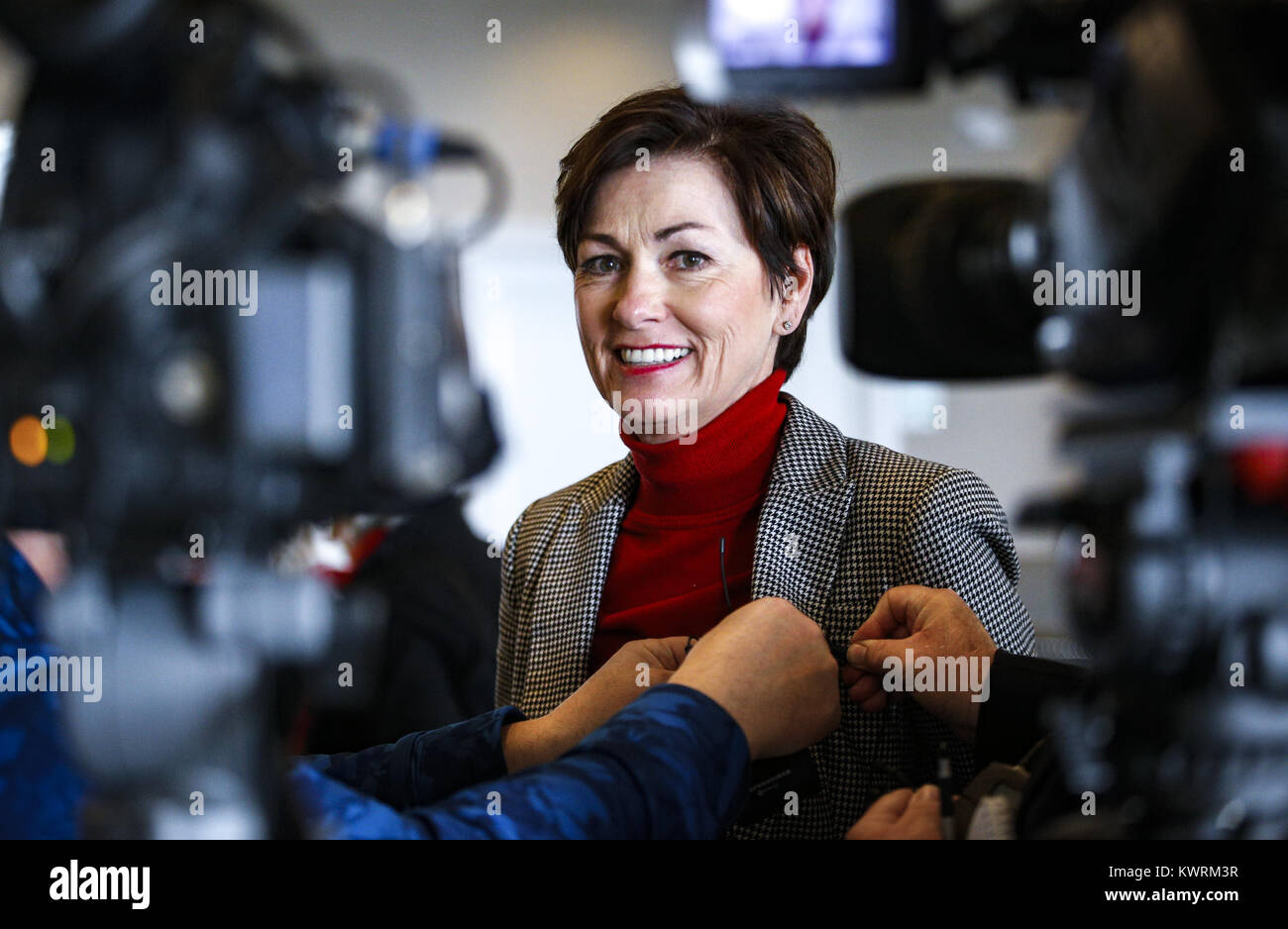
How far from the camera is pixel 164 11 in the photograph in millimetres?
344

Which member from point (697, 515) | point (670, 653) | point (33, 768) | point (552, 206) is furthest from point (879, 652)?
point (552, 206)

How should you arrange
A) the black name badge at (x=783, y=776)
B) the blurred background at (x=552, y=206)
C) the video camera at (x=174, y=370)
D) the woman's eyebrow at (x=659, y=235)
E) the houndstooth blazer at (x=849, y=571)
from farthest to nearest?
the blurred background at (x=552, y=206)
the woman's eyebrow at (x=659, y=235)
the houndstooth blazer at (x=849, y=571)
the black name badge at (x=783, y=776)
the video camera at (x=174, y=370)

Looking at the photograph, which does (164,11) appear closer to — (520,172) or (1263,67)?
(1263,67)

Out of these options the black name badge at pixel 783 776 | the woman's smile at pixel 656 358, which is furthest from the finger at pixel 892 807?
the woman's smile at pixel 656 358

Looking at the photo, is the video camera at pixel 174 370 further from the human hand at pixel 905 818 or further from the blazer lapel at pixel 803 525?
the blazer lapel at pixel 803 525

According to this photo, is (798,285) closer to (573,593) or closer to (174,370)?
(573,593)

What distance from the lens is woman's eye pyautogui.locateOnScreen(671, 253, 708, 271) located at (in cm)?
111

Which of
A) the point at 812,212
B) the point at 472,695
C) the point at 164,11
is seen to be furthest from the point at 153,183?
the point at 472,695

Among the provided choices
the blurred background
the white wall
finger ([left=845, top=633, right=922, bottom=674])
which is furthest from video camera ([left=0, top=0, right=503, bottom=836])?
the white wall

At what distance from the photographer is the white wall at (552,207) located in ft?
9.16

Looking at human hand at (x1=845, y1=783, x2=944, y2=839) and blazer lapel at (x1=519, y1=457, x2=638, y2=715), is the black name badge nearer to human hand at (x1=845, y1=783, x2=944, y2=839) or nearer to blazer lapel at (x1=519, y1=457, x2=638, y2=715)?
human hand at (x1=845, y1=783, x2=944, y2=839)

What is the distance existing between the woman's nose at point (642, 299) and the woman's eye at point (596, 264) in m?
0.03

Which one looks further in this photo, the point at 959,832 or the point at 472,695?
the point at 472,695
